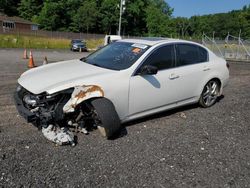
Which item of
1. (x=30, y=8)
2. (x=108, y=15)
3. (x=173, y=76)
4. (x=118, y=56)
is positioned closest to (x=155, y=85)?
(x=173, y=76)

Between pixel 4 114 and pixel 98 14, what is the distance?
79.1m

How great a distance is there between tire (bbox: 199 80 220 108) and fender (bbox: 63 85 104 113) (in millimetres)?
2921

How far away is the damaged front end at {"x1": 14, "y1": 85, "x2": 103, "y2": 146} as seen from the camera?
163 inches

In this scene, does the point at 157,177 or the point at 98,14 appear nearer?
the point at 157,177

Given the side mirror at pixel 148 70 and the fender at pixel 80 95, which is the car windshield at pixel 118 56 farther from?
the fender at pixel 80 95

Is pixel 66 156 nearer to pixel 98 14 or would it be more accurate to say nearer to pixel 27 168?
pixel 27 168

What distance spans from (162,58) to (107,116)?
5.87 ft

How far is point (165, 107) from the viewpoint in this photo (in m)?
5.43

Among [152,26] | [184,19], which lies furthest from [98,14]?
[184,19]

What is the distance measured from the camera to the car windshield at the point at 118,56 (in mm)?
4991

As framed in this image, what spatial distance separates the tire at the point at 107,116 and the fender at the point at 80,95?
113mm

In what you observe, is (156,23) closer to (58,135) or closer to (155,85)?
(155,85)

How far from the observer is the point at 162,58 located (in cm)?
536

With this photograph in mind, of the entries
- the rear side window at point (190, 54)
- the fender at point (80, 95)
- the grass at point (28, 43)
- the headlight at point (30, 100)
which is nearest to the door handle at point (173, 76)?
the rear side window at point (190, 54)
